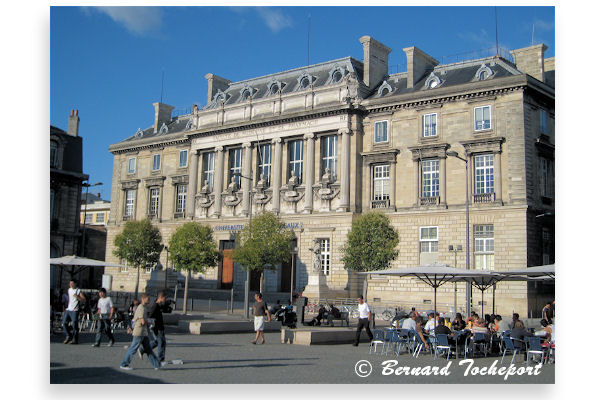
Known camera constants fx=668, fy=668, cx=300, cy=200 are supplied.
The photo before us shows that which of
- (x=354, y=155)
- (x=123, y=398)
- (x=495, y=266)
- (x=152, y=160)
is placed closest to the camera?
(x=123, y=398)

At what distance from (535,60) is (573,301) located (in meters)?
32.7

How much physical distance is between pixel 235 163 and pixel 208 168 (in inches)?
122

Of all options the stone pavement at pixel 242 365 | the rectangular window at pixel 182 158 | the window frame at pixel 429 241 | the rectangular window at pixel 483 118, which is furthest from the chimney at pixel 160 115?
the stone pavement at pixel 242 365

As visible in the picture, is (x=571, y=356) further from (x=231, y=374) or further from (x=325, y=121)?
(x=325, y=121)

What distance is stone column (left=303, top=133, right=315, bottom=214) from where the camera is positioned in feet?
160

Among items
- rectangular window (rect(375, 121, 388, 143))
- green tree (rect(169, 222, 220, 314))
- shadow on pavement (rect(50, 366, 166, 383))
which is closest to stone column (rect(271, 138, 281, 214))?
green tree (rect(169, 222, 220, 314))

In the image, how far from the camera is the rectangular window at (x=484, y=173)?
41.7m

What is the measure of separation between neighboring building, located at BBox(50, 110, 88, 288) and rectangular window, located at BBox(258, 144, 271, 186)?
45.3 ft

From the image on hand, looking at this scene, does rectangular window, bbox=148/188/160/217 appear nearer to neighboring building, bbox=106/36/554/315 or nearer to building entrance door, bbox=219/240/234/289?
neighboring building, bbox=106/36/554/315

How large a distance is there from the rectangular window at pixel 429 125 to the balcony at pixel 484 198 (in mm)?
5159

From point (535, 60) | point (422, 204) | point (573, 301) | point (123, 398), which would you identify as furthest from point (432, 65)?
point (123, 398)

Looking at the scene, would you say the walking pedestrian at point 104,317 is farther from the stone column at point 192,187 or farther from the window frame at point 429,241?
the stone column at point 192,187

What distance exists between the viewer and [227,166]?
54.6 meters

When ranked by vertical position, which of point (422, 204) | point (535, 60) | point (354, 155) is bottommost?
point (422, 204)
